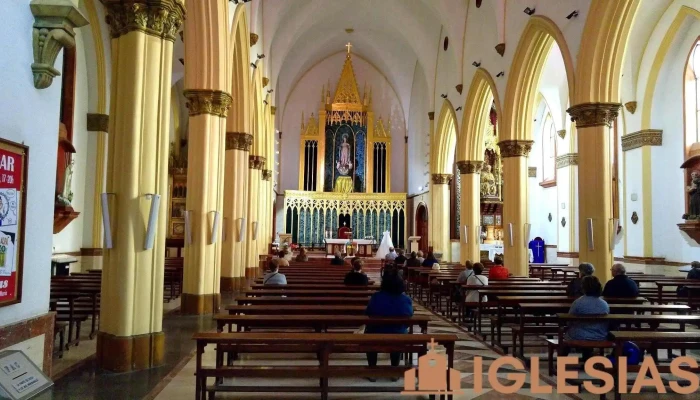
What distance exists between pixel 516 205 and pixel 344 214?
622 inches

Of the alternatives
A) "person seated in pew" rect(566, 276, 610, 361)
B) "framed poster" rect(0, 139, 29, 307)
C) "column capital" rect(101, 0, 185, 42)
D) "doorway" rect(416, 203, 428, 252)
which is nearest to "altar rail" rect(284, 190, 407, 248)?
"doorway" rect(416, 203, 428, 252)

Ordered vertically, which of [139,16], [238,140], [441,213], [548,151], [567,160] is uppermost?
[548,151]

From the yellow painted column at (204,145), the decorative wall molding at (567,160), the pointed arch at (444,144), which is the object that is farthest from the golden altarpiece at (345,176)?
the yellow painted column at (204,145)

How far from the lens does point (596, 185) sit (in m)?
11.5

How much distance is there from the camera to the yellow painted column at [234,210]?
43.7 feet

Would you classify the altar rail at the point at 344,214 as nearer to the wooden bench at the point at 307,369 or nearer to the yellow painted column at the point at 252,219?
the yellow painted column at the point at 252,219

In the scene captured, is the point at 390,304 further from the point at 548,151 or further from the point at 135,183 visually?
the point at 548,151

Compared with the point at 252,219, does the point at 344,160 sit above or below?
above

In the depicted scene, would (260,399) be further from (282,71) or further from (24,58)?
(282,71)

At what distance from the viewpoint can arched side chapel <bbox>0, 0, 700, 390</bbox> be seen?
6.18 m

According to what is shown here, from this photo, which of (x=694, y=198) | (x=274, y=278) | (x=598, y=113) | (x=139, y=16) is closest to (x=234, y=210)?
(x=274, y=278)

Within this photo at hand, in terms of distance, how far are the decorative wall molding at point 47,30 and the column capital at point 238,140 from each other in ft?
31.5

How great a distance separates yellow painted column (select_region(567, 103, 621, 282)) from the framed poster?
34.4ft

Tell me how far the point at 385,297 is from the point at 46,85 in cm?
373
